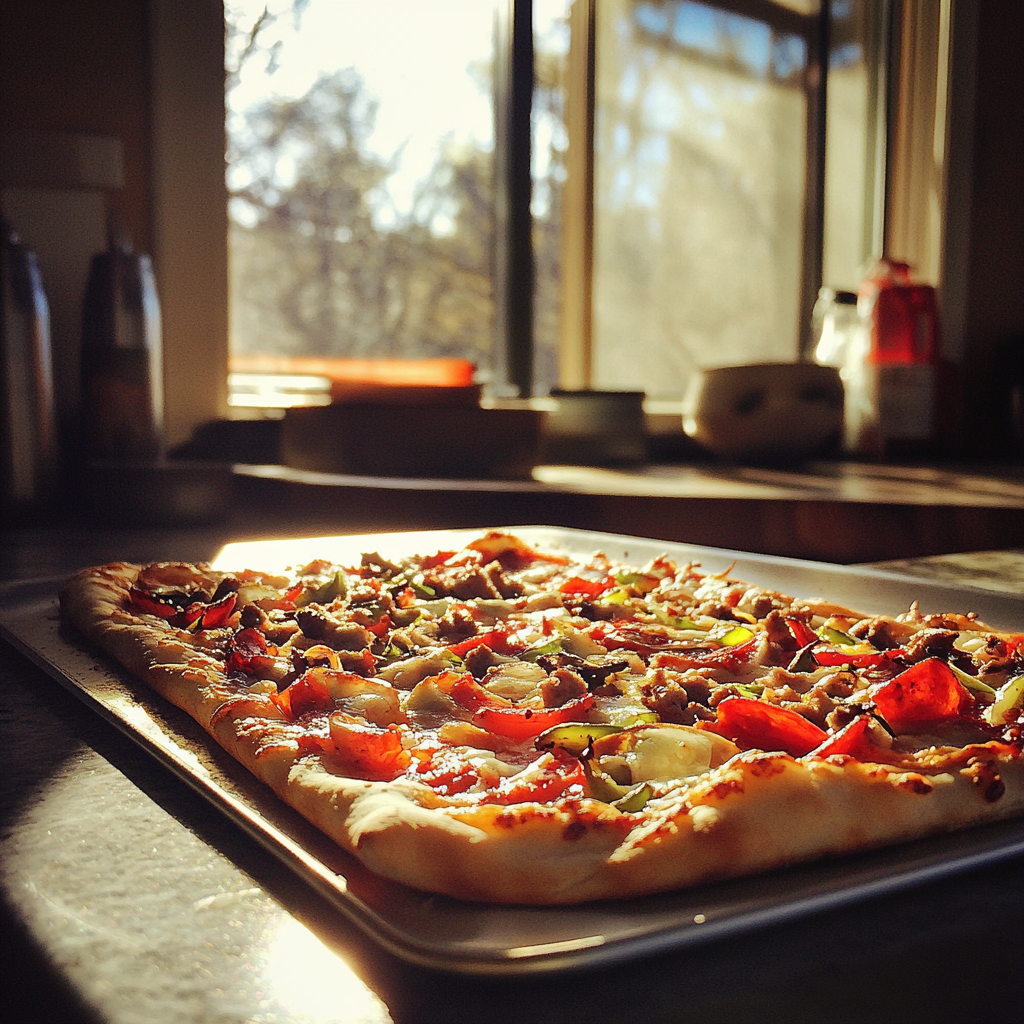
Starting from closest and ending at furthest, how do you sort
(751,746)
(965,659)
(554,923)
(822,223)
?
(554,923), (751,746), (965,659), (822,223)

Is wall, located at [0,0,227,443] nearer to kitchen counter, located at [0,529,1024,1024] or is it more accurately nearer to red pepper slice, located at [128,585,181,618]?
red pepper slice, located at [128,585,181,618]

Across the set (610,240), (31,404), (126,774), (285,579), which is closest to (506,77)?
(610,240)

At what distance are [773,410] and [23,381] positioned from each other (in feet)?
6.33

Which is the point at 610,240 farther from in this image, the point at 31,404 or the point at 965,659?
the point at 965,659

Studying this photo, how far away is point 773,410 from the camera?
300 cm

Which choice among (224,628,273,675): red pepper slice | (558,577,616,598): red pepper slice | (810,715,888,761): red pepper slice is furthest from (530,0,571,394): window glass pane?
(810,715,888,761): red pepper slice

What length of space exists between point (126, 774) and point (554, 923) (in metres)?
0.32

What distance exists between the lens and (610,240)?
3.72 m

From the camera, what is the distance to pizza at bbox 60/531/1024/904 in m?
0.56

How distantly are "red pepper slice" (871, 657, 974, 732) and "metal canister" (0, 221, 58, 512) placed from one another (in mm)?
1728

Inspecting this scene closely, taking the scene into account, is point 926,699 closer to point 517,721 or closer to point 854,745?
point 854,745

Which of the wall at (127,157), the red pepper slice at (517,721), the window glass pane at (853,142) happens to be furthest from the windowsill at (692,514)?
the window glass pane at (853,142)

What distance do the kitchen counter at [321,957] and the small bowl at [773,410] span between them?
2.54m

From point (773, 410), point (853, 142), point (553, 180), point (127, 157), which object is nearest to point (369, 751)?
point (127, 157)
